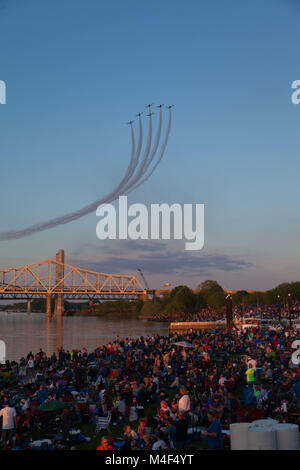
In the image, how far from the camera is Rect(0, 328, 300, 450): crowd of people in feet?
34.2

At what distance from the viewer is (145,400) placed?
14.9 metres

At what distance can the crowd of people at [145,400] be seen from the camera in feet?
34.2

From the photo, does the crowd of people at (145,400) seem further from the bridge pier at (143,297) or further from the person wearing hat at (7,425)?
the bridge pier at (143,297)

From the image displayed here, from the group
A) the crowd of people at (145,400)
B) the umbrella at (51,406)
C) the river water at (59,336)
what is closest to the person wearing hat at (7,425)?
the crowd of people at (145,400)

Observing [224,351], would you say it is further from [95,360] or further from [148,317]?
[148,317]

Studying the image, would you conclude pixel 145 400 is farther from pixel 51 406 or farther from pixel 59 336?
pixel 59 336

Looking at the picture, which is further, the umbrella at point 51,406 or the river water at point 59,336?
the river water at point 59,336

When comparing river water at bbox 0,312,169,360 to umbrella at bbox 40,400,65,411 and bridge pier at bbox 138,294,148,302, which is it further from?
bridge pier at bbox 138,294,148,302

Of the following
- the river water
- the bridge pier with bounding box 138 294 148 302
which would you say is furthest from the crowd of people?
the bridge pier with bounding box 138 294 148 302

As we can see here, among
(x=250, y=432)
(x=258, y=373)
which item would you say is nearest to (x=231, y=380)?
(x=258, y=373)

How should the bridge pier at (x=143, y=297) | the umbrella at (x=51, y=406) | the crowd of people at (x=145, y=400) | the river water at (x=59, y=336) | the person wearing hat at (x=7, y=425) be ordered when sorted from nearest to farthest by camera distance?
the crowd of people at (x=145, y=400) < the person wearing hat at (x=7, y=425) < the umbrella at (x=51, y=406) < the river water at (x=59, y=336) < the bridge pier at (x=143, y=297)

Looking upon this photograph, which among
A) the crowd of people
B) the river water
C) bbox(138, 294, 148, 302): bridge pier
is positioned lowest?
the river water

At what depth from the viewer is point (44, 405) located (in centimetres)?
1248

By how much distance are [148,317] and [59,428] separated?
151717 mm
